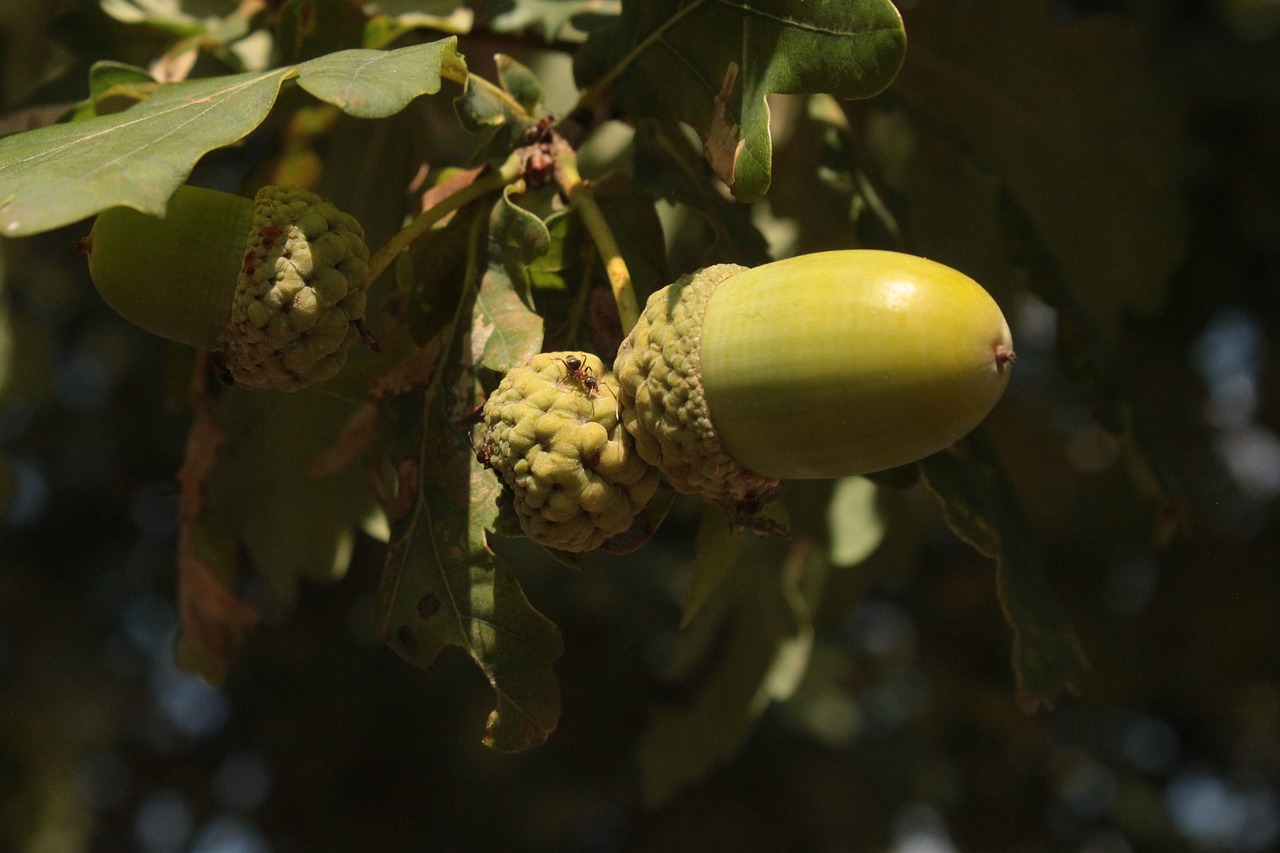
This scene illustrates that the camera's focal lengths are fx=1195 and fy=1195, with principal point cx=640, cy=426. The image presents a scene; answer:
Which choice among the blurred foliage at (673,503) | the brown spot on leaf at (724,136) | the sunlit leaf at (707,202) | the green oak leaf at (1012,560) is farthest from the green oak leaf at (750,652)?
the brown spot on leaf at (724,136)

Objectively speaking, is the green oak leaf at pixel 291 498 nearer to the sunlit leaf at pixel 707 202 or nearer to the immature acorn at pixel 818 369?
the sunlit leaf at pixel 707 202

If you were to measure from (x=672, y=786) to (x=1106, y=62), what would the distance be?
1.38 meters

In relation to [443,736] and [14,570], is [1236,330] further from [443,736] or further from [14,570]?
[14,570]

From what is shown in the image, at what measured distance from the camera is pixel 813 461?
3.10ft

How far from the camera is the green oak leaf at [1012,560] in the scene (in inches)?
49.1

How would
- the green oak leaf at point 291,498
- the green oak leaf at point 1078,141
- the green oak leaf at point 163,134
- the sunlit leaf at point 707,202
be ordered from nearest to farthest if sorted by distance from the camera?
the green oak leaf at point 163,134 < the sunlit leaf at point 707,202 < the green oak leaf at point 291,498 < the green oak leaf at point 1078,141

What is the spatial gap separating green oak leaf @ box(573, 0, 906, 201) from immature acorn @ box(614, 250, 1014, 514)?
0.55 ft

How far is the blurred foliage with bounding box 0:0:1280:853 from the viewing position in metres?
1.22

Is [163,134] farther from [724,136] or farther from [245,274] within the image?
[724,136]

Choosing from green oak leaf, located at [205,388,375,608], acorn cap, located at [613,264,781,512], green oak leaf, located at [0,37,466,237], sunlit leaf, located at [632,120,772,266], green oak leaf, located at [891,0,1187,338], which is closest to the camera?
green oak leaf, located at [0,37,466,237]

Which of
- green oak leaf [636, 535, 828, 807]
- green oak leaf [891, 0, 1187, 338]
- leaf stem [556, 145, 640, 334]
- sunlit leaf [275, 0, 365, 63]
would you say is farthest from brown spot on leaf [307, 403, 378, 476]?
green oak leaf [891, 0, 1187, 338]

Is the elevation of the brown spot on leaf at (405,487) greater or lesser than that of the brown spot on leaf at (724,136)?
lesser

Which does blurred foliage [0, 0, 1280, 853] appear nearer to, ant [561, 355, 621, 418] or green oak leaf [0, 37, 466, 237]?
green oak leaf [0, 37, 466, 237]

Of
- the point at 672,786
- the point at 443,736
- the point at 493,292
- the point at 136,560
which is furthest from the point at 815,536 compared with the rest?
the point at 136,560
